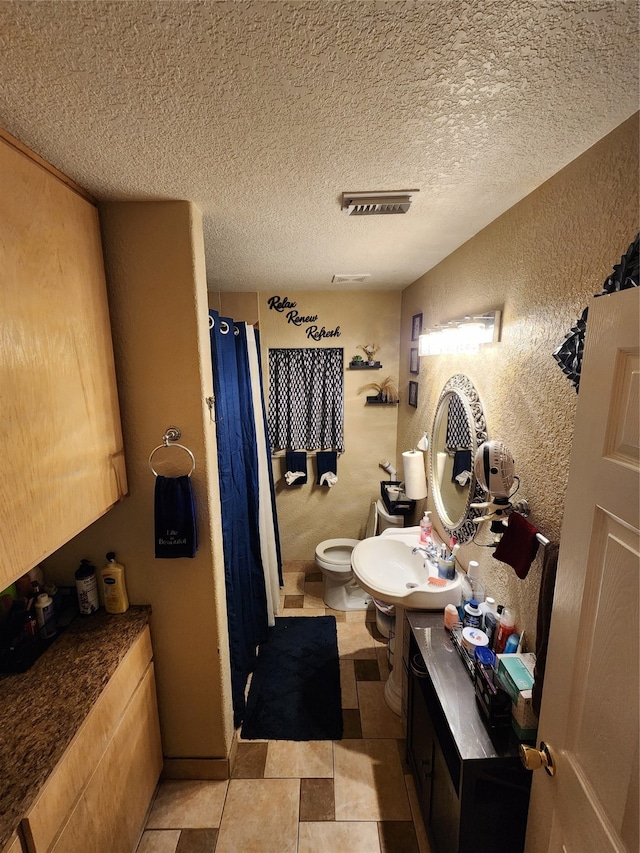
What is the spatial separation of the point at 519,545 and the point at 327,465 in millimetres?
2050

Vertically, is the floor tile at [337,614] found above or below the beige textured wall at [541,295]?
below

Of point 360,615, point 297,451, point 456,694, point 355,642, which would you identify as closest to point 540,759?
point 456,694

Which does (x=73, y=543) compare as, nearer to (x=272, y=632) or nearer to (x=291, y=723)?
(x=291, y=723)

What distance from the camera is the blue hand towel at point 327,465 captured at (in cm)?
315

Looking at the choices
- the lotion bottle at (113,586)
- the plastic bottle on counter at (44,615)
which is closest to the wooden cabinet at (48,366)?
the lotion bottle at (113,586)

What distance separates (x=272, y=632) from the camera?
2658mm

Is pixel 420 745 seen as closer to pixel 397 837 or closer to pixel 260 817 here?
pixel 397 837

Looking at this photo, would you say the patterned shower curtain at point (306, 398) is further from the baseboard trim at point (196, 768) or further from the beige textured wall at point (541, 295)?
the baseboard trim at point (196, 768)

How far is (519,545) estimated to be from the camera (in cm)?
119

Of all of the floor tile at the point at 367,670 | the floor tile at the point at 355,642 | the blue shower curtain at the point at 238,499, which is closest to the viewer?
the blue shower curtain at the point at 238,499

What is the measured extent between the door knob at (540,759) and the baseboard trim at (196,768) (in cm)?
141

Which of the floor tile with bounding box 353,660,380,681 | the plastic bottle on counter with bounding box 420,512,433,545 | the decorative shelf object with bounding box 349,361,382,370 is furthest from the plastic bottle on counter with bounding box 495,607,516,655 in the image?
the decorative shelf object with bounding box 349,361,382,370

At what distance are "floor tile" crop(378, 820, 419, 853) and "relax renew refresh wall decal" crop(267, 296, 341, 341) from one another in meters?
2.79

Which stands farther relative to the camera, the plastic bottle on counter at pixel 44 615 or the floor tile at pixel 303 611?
the floor tile at pixel 303 611
